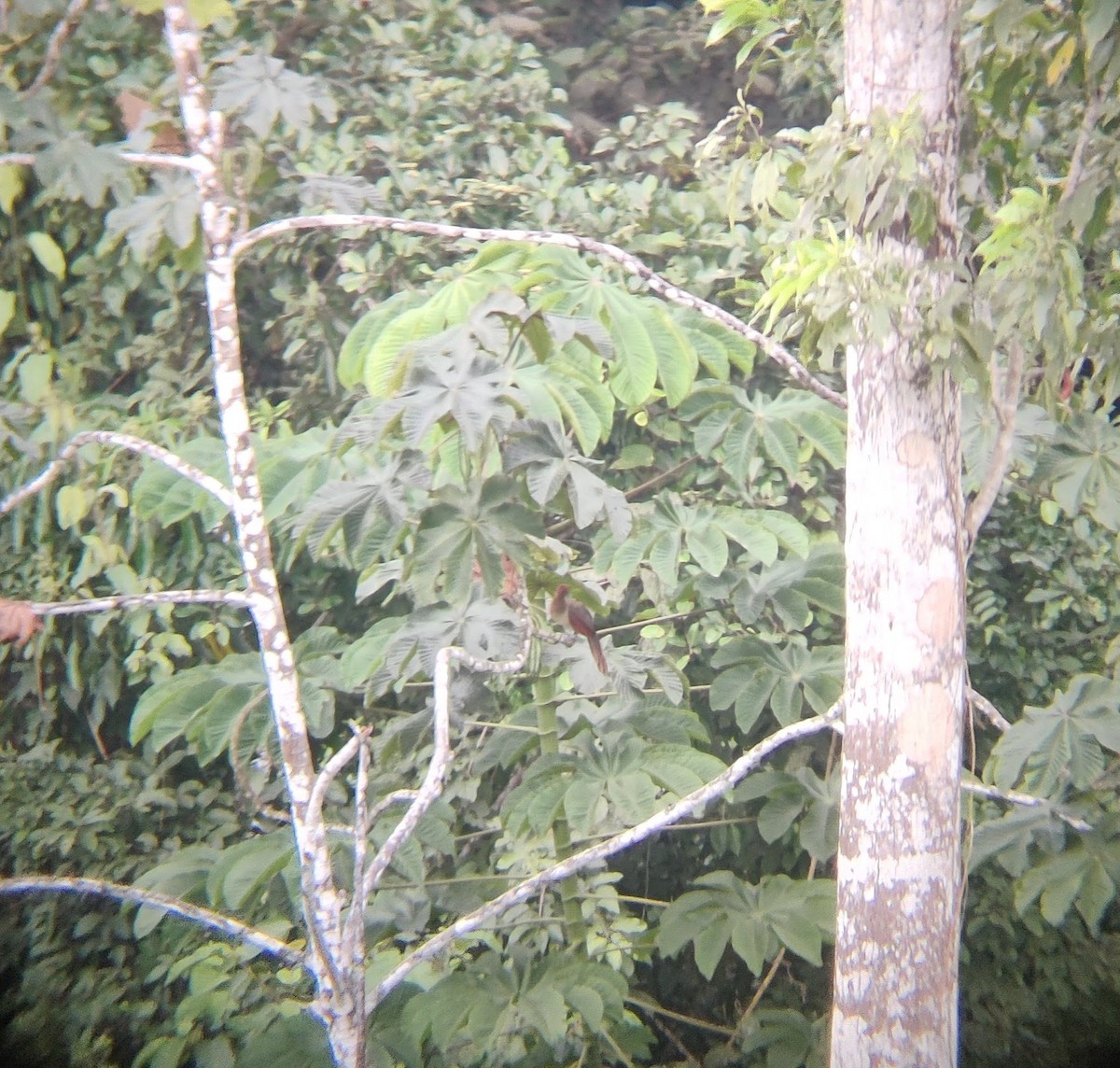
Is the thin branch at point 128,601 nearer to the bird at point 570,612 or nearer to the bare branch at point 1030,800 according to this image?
the bird at point 570,612

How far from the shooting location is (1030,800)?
185 centimetres

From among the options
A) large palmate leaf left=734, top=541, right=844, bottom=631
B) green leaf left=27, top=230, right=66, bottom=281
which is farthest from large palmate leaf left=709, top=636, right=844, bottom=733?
green leaf left=27, top=230, right=66, bottom=281

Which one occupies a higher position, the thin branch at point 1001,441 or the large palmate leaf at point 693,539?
the thin branch at point 1001,441

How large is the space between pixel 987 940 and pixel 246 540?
9.07 ft

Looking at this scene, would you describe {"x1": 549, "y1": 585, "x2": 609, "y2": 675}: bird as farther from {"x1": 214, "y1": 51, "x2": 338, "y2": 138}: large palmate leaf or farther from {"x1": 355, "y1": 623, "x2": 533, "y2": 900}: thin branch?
{"x1": 214, "y1": 51, "x2": 338, "y2": 138}: large palmate leaf

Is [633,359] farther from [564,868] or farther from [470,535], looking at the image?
[564,868]

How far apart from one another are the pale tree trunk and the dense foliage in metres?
0.12

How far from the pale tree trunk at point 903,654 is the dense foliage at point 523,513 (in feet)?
0.40

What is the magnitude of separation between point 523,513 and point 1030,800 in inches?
40.7

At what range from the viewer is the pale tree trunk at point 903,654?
1629mm

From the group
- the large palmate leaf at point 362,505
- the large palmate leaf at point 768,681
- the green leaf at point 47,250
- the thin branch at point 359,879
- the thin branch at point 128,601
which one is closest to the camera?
the thin branch at point 128,601

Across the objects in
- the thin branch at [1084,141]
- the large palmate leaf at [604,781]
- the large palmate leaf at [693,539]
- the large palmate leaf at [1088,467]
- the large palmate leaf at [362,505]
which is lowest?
the large palmate leaf at [604,781]

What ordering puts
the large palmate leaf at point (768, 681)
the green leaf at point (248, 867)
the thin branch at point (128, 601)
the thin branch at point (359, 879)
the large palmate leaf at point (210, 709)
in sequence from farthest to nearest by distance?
the large palmate leaf at point (768, 681) < the large palmate leaf at point (210, 709) < the green leaf at point (248, 867) < the thin branch at point (359, 879) < the thin branch at point (128, 601)

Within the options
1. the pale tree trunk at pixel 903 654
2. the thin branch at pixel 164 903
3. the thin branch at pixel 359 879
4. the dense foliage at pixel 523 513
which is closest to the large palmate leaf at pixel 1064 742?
the dense foliage at pixel 523 513
